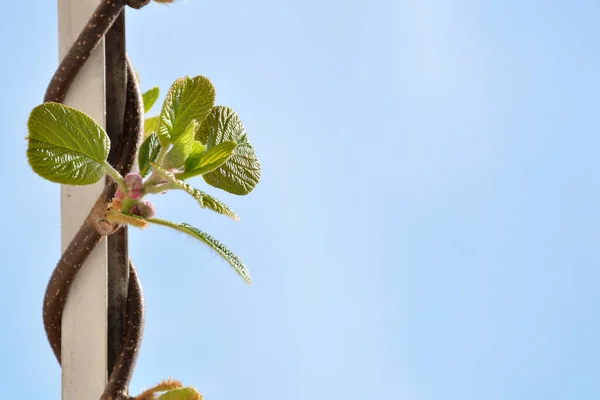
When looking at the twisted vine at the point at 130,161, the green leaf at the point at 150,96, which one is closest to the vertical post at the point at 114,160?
the twisted vine at the point at 130,161

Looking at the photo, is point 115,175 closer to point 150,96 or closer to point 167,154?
point 167,154

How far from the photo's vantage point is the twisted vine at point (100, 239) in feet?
2.58

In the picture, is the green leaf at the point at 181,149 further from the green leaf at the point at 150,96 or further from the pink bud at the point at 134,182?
the green leaf at the point at 150,96

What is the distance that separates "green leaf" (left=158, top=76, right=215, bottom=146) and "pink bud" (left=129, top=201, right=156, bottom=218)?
2.6 inches

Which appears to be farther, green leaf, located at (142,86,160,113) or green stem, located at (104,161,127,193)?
green leaf, located at (142,86,160,113)

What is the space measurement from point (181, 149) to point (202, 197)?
2.0 inches

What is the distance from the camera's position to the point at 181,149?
2.50ft

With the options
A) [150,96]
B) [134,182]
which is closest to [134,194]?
[134,182]

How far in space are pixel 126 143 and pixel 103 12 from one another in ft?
0.44

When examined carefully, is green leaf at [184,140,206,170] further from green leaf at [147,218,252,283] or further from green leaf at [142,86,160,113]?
green leaf at [142,86,160,113]

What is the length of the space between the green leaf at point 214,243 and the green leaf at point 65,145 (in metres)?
0.08

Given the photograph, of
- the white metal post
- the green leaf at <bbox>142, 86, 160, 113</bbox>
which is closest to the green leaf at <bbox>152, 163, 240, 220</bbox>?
the white metal post

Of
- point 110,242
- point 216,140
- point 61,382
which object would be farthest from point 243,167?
point 61,382

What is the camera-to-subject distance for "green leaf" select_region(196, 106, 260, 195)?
0.83m
